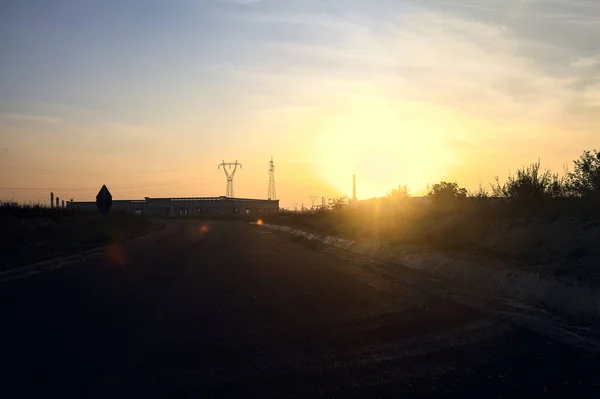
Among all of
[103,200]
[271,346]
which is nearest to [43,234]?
[103,200]

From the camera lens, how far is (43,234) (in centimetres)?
5134

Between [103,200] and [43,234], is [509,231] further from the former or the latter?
[43,234]

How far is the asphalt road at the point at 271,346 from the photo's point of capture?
23.4 ft

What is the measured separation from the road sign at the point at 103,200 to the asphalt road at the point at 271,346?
1201 inches

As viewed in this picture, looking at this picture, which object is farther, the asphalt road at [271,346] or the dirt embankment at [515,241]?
the dirt embankment at [515,241]

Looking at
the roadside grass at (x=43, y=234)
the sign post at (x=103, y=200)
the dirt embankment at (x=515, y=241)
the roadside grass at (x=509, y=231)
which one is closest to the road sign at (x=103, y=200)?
the sign post at (x=103, y=200)

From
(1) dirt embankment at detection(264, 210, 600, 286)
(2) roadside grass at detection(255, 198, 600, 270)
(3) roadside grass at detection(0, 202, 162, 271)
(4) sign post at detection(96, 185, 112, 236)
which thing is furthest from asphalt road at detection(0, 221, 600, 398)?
(4) sign post at detection(96, 185, 112, 236)

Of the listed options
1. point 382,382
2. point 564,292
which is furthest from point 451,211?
point 382,382

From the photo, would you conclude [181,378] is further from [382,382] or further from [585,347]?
[585,347]

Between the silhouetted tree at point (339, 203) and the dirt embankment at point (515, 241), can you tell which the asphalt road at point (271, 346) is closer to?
the dirt embankment at point (515, 241)

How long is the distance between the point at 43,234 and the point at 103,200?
331 inches

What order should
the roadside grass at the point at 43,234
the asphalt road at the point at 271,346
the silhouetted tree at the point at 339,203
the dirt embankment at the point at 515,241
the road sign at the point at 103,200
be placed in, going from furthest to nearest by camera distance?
1. the silhouetted tree at the point at 339,203
2. the road sign at the point at 103,200
3. the roadside grass at the point at 43,234
4. the dirt embankment at the point at 515,241
5. the asphalt road at the point at 271,346

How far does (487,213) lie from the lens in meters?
27.0

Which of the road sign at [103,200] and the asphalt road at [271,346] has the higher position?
the road sign at [103,200]
